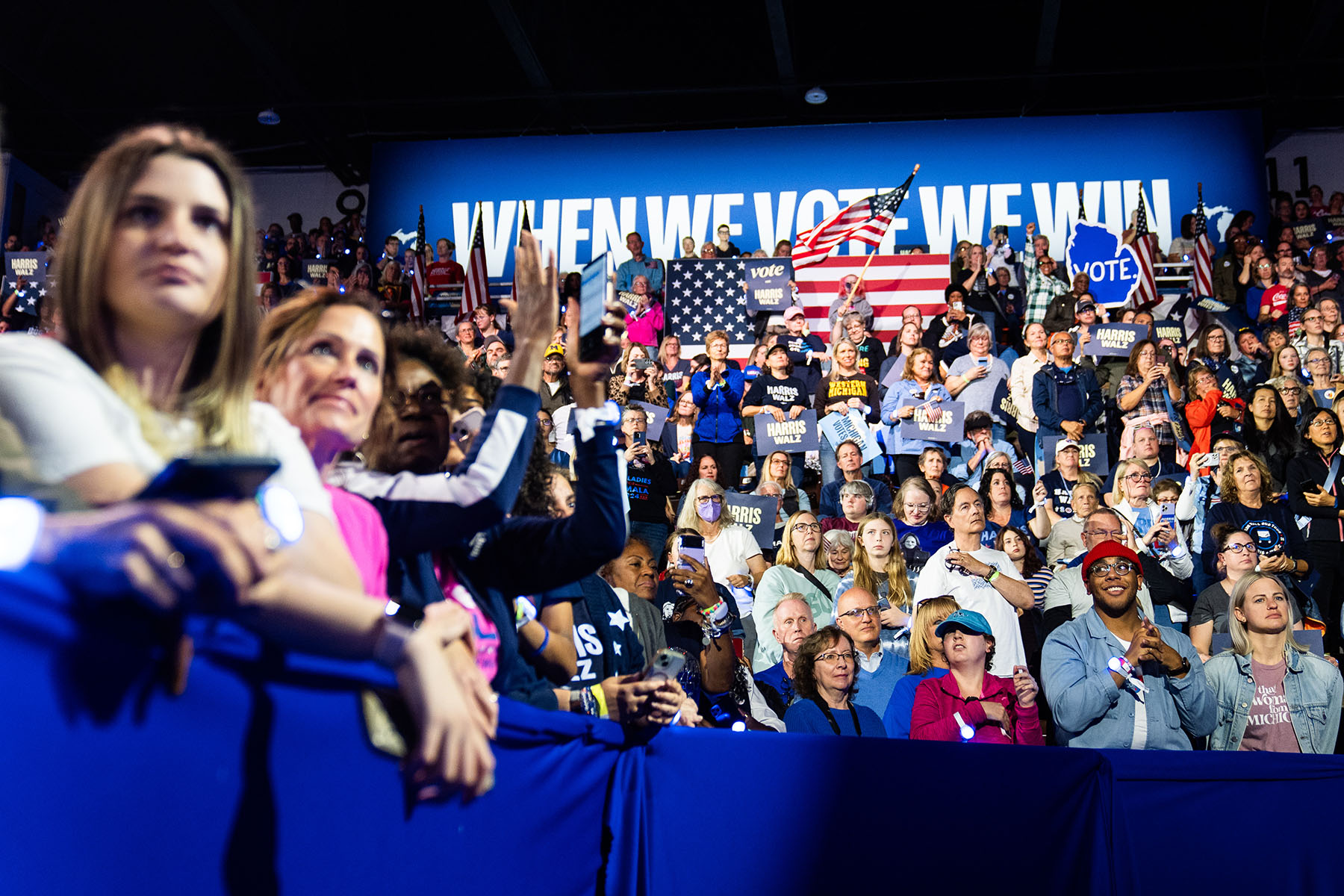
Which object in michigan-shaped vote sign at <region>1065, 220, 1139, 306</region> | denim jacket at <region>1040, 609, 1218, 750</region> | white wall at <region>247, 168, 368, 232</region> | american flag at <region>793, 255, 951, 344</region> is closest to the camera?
denim jacket at <region>1040, 609, 1218, 750</region>

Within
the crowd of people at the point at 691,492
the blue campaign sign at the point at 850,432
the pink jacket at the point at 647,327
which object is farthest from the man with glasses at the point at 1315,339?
the pink jacket at the point at 647,327

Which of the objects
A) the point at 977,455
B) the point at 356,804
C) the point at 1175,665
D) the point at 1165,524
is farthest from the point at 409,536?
the point at 977,455

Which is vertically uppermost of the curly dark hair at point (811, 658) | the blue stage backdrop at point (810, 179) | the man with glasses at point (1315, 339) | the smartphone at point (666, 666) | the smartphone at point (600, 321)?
the blue stage backdrop at point (810, 179)

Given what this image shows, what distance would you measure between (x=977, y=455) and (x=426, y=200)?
10.0 metres

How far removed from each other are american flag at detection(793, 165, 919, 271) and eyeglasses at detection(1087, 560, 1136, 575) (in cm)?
604

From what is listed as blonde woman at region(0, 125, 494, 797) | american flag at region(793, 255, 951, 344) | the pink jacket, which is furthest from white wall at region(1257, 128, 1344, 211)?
blonde woman at region(0, 125, 494, 797)

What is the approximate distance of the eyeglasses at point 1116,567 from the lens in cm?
549

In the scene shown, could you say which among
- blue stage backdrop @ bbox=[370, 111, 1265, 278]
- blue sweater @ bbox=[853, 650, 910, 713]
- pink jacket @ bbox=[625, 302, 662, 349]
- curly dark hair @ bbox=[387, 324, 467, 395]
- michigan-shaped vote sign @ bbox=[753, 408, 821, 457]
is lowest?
blue sweater @ bbox=[853, 650, 910, 713]

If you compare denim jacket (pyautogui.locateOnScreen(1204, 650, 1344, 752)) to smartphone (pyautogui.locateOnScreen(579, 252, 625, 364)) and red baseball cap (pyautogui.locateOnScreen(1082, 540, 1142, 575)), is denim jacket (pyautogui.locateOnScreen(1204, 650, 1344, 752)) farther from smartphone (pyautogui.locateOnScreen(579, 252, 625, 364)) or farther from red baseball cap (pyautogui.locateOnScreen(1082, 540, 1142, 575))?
smartphone (pyautogui.locateOnScreen(579, 252, 625, 364))

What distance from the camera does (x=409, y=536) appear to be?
2.21 metres

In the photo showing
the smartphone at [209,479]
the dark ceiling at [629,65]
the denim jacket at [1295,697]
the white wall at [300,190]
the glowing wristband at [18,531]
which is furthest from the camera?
the white wall at [300,190]

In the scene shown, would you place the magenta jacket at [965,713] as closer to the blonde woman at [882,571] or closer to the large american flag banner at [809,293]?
the blonde woman at [882,571]

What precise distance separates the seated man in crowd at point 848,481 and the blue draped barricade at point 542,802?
4.29 meters

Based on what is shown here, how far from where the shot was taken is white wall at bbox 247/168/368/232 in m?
18.0
